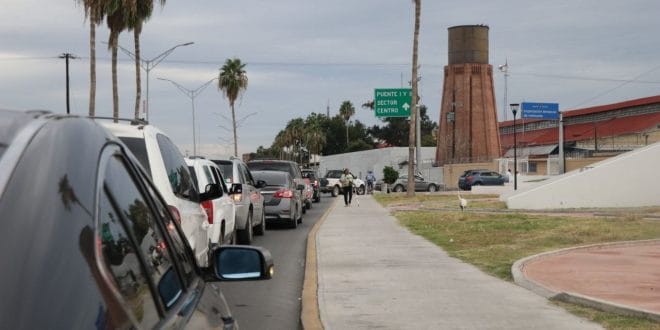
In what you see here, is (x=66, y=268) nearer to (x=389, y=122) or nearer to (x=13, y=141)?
(x=13, y=141)

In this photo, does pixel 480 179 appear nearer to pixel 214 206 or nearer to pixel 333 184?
pixel 333 184

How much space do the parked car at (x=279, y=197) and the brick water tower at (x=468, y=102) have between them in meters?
55.5

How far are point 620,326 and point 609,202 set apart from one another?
22.3 m

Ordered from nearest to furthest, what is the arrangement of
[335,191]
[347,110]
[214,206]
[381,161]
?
1. [214,206]
2. [335,191]
3. [381,161]
4. [347,110]

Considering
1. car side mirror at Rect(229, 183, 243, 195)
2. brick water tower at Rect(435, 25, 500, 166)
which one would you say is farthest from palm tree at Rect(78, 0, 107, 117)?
brick water tower at Rect(435, 25, 500, 166)

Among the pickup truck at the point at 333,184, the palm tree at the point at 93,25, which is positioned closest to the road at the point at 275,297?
the palm tree at the point at 93,25

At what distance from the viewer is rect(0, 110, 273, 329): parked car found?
1716 mm

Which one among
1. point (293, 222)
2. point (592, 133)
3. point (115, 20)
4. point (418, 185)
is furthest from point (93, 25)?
point (592, 133)

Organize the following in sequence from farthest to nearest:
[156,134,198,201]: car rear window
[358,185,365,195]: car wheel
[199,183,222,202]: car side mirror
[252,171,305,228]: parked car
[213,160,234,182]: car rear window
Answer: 1. [358,185,365,195]: car wheel
2. [252,171,305,228]: parked car
3. [213,160,234,182]: car rear window
4. [199,183,222,202]: car side mirror
5. [156,134,198,201]: car rear window

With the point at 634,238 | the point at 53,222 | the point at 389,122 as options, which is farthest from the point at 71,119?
the point at 389,122

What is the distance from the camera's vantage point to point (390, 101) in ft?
175

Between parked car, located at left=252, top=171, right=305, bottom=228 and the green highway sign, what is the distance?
30.3 metres

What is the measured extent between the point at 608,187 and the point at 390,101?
2540 centimetres

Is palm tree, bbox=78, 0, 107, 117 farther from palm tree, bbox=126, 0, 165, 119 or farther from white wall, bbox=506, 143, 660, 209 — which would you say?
white wall, bbox=506, 143, 660, 209
